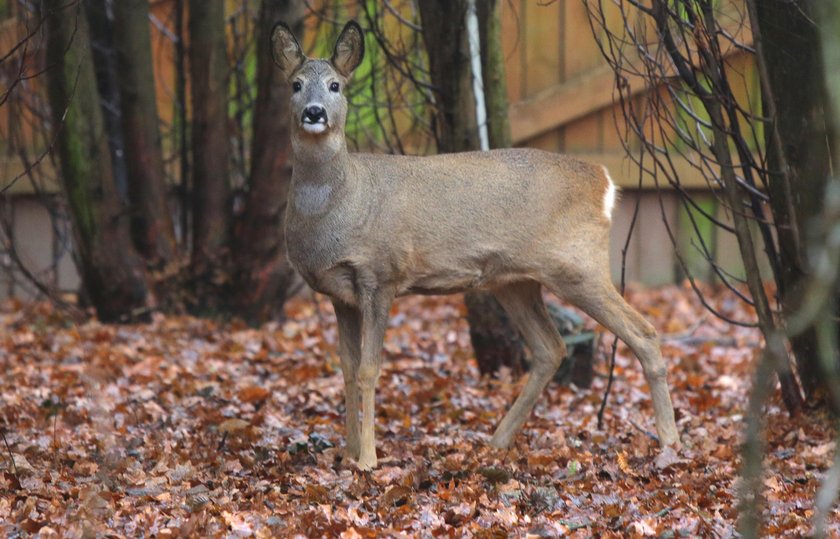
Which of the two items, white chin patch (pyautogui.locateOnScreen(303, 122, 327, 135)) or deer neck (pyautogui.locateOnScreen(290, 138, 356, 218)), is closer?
white chin patch (pyautogui.locateOnScreen(303, 122, 327, 135))

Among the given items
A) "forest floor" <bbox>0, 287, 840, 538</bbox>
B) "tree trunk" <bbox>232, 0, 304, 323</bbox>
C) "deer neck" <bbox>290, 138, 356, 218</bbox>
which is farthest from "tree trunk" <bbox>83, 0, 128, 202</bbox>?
"deer neck" <bbox>290, 138, 356, 218</bbox>

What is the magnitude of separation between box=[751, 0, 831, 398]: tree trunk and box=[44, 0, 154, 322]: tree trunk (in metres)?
5.05

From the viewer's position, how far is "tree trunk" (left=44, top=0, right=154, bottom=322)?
859 cm

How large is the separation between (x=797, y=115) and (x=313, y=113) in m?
2.21

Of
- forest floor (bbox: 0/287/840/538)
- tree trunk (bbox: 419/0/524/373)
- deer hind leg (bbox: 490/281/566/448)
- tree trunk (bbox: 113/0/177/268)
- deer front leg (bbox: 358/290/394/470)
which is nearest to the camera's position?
forest floor (bbox: 0/287/840/538)

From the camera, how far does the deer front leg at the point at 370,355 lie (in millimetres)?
5172

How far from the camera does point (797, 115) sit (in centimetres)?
528

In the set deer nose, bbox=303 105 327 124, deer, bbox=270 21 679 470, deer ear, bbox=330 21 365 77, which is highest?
deer ear, bbox=330 21 365 77

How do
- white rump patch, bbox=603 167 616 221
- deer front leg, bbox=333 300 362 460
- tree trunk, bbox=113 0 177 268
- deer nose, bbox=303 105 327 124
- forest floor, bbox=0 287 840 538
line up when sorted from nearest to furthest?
forest floor, bbox=0 287 840 538, deer nose, bbox=303 105 327 124, deer front leg, bbox=333 300 362 460, white rump patch, bbox=603 167 616 221, tree trunk, bbox=113 0 177 268

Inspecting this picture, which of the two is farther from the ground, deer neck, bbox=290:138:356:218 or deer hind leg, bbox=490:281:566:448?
deer neck, bbox=290:138:356:218

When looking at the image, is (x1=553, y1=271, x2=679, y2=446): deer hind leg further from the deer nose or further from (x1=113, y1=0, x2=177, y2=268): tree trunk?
(x1=113, y1=0, x2=177, y2=268): tree trunk

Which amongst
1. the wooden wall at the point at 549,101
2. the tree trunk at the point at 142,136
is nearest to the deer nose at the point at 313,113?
the tree trunk at the point at 142,136

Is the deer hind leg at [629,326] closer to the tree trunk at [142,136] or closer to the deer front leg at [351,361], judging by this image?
the deer front leg at [351,361]

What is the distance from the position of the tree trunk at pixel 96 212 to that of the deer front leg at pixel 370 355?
4.06 metres
